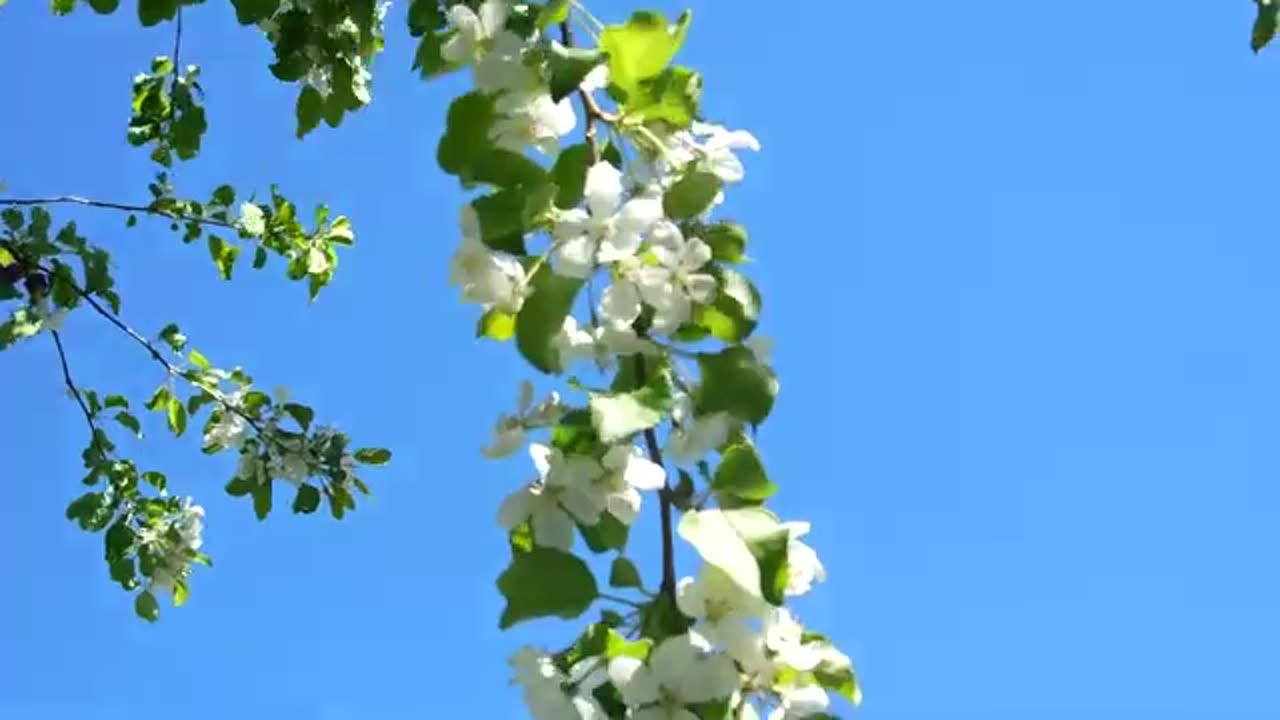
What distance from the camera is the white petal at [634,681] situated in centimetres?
95

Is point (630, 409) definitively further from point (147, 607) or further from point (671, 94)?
point (147, 607)

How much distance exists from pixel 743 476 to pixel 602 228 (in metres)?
0.20

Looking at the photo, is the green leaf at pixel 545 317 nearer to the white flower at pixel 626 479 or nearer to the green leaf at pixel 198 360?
the white flower at pixel 626 479

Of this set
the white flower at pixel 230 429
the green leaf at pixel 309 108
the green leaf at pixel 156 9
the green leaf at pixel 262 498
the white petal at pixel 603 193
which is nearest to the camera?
the white petal at pixel 603 193

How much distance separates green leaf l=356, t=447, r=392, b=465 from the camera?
3217 millimetres

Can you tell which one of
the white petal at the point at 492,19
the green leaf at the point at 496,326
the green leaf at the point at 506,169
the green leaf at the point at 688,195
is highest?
the white petal at the point at 492,19

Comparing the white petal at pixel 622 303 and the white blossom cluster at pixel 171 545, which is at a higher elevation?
the white blossom cluster at pixel 171 545

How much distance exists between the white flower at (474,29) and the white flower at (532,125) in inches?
2.5

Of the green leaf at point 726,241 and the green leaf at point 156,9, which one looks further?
the green leaf at point 156,9

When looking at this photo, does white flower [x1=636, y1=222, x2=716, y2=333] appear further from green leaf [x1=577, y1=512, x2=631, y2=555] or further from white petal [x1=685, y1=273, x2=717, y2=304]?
green leaf [x1=577, y1=512, x2=631, y2=555]

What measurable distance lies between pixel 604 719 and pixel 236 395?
8.10 ft

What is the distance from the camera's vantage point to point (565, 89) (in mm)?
1081

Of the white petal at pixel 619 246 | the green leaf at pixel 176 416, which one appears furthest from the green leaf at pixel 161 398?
the white petal at pixel 619 246

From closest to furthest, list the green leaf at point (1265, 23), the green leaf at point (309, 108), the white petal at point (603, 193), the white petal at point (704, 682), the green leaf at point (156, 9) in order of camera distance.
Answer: the white petal at point (704, 682), the white petal at point (603, 193), the green leaf at point (1265, 23), the green leaf at point (156, 9), the green leaf at point (309, 108)
